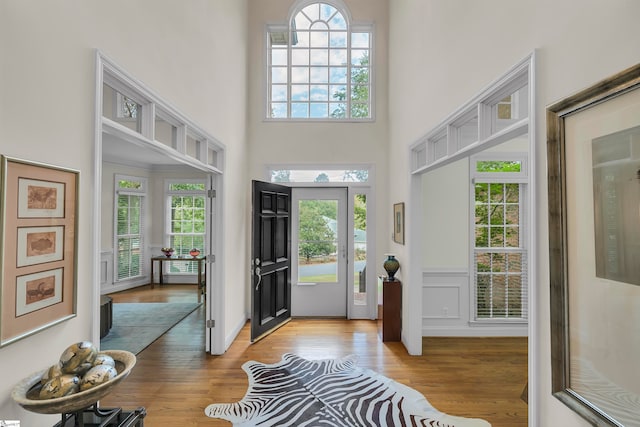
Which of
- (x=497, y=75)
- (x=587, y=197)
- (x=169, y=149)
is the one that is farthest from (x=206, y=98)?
(x=587, y=197)

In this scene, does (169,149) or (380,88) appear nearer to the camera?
(169,149)

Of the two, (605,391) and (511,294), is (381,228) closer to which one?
(511,294)

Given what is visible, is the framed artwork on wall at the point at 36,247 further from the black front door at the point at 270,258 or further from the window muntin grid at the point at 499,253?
the window muntin grid at the point at 499,253

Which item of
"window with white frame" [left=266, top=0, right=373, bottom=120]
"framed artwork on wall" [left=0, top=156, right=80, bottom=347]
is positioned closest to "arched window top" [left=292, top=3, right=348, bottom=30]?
"window with white frame" [left=266, top=0, right=373, bottom=120]

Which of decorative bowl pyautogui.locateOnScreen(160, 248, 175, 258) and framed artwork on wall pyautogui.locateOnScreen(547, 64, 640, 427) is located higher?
framed artwork on wall pyautogui.locateOnScreen(547, 64, 640, 427)

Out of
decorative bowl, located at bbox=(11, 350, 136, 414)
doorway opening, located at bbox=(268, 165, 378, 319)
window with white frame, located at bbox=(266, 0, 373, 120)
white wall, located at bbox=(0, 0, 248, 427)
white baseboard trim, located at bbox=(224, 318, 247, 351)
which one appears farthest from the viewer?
window with white frame, located at bbox=(266, 0, 373, 120)

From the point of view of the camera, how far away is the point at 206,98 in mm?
3467

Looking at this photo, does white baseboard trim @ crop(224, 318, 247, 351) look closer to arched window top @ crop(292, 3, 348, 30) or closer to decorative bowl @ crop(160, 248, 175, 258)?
decorative bowl @ crop(160, 248, 175, 258)

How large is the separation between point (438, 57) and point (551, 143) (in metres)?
1.93

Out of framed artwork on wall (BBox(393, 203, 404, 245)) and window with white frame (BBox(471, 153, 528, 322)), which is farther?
window with white frame (BBox(471, 153, 528, 322))

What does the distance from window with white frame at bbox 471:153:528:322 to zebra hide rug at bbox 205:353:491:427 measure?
2026mm

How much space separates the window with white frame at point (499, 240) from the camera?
4.34 metres

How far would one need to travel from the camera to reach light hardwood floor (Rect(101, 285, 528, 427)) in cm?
272

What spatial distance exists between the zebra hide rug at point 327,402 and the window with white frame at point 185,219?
15.9 ft
